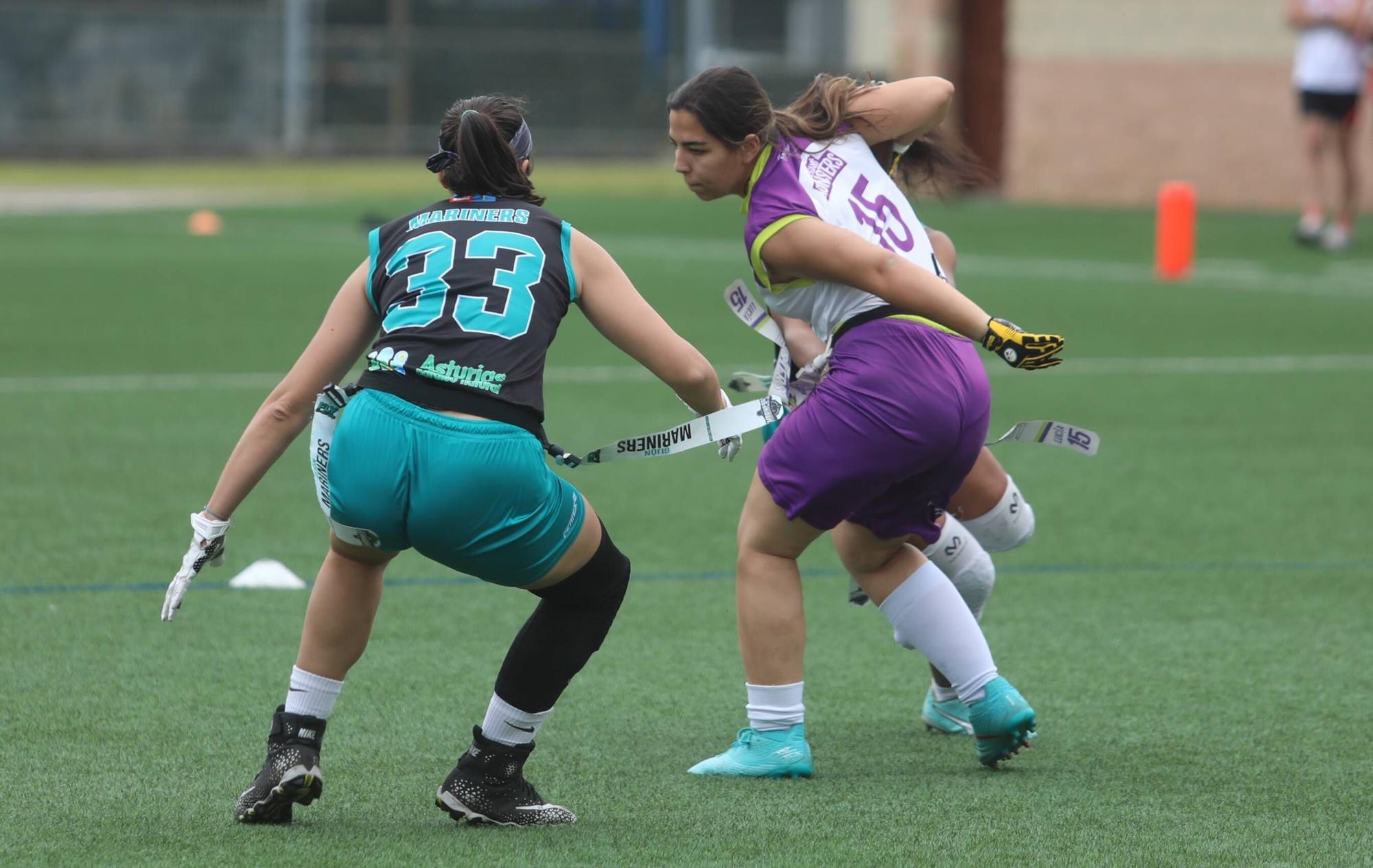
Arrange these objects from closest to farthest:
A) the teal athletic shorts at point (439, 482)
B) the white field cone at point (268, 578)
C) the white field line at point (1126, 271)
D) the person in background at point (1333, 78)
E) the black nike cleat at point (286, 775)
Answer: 1. the teal athletic shorts at point (439, 482)
2. the black nike cleat at point (286, 775)
3. the white field cone at point (268, 578)
4. the white field line at point (1126, 271)
5. the person in background at point (1333, 78)

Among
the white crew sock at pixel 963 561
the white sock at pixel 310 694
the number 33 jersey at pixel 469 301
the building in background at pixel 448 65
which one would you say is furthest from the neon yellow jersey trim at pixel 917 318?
the building in background at pixel 448 65

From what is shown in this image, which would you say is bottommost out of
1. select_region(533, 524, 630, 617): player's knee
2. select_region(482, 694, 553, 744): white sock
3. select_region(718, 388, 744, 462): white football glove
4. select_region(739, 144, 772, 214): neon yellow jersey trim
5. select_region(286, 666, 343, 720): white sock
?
select_region(482, 694, 553, 744): white sock

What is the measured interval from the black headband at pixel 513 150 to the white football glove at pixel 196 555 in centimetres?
85

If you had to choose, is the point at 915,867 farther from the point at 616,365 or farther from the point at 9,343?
the point at 9,343

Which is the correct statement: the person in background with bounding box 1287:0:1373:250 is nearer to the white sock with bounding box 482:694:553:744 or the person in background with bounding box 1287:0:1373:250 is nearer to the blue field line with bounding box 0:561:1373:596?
the blue field line with bounding box 0:561:1373:596

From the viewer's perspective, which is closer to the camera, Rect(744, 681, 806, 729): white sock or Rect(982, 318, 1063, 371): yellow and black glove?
Rect(982, 318, 1063, 371): yellow and black glove

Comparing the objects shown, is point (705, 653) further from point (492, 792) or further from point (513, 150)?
point (513, 150)

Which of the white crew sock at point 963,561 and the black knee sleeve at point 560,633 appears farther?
the white crew sock at point 963,561

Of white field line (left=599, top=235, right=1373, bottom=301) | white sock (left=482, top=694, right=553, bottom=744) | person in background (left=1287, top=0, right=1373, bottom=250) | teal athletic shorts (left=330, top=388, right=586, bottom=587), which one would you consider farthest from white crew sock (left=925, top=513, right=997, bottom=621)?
person in background (left=1287, top=0, right=1373, bottom=250)

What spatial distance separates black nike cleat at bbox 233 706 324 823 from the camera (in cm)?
411

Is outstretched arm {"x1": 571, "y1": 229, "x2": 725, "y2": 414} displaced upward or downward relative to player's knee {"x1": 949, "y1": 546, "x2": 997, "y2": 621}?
upward

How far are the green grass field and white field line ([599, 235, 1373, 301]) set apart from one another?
3804 millimetres

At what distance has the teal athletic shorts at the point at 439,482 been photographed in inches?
157

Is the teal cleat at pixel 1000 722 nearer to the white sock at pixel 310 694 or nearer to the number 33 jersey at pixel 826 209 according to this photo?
the number 33 jersey at pixel 826 209
